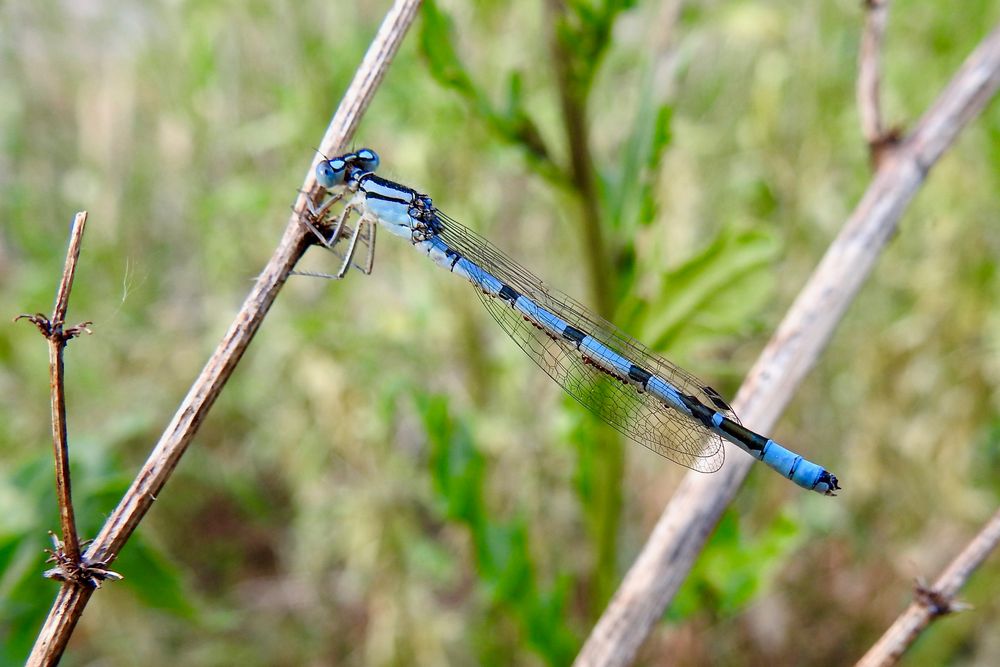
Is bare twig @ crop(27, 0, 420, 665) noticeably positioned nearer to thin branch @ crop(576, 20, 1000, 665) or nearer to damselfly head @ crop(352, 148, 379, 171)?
damselfly head @ crop(352, 148, 379, 171)

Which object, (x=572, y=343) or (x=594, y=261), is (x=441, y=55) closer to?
(x=594, y=261)

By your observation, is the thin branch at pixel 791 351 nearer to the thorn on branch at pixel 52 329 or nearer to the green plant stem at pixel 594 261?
the green plant stem at pixel 594 261

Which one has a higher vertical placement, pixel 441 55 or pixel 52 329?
pixel 441 55

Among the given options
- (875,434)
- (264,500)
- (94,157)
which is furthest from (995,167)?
(94,157)

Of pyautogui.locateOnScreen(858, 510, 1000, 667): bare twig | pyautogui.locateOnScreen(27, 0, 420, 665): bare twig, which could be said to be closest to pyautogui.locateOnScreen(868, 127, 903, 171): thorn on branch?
pyautogui.locateOnScreen(858, 510, 1000, 667): bare twig

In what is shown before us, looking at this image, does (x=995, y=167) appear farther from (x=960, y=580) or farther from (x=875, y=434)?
(x=960, y=580)

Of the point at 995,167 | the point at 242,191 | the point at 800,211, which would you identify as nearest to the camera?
the point at 995,167

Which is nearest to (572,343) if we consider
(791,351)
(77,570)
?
(791,351)

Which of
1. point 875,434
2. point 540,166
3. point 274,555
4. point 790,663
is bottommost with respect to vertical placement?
point 274,555
